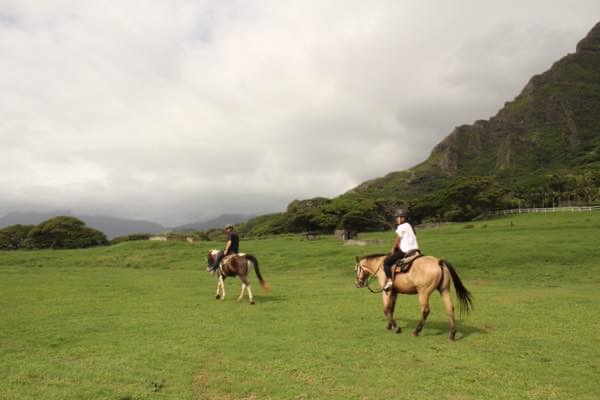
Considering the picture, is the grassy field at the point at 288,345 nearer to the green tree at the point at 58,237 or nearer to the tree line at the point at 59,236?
the green tree at the point at 58,237

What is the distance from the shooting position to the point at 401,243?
12.1m

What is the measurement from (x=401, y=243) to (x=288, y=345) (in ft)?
14.4

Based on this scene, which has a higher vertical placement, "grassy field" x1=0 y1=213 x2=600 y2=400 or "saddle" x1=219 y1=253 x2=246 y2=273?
"saddle" x1=219 y1=253 x2=246 y2=273

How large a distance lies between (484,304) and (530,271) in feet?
41.9

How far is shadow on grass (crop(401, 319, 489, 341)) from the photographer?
11.7m

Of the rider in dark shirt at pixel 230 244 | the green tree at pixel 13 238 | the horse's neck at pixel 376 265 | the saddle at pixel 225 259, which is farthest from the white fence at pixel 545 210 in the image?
the green tree at pixel 13 238

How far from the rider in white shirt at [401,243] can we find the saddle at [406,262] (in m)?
0.10

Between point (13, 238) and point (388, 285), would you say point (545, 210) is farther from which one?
point (13, 238)

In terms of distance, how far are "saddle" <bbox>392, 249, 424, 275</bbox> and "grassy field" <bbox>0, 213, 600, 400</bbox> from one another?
1804 mm

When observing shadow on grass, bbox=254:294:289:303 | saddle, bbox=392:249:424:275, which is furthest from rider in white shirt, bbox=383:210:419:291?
shadow on grass, bbox=254:294:289:303

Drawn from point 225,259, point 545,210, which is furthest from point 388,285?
point 545,210

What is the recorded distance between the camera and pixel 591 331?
11.8m

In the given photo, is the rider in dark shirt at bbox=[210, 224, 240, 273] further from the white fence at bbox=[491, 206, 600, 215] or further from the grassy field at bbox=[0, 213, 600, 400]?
the white fence at bbox=[491, 206, 600, 215]

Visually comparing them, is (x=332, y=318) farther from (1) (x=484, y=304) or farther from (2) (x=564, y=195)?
(2) (x=564, y=195)
